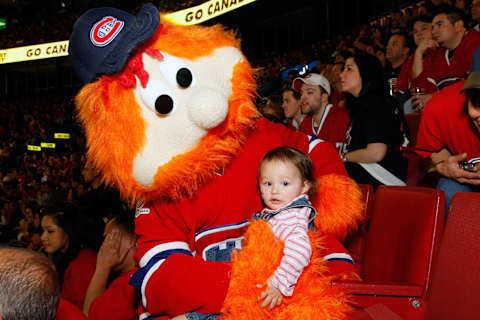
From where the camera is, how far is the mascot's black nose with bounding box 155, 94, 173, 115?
1.27m

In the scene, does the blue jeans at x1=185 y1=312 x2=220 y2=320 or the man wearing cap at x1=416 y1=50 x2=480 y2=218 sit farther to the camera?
the man wearing cap at x1=416 y1=50 x2=480 y2=218

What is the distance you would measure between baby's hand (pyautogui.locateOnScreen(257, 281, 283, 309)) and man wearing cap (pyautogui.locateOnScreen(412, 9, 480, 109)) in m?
2.45

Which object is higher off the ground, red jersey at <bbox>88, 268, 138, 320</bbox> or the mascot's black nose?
the mascot's black nose

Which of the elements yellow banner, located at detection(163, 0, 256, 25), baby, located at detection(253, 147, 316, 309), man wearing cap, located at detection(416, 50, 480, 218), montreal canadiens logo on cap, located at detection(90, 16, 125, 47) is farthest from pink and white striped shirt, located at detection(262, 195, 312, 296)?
yellow banner, located at detection(163, 0, 256, 25)

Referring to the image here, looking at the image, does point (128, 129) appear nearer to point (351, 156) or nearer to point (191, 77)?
point (191, 77)

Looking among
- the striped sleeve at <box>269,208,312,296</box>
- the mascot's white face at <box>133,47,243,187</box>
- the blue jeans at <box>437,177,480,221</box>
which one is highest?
the mascot's white face at <box>133,47,243,187</box>

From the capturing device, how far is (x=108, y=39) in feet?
4.25

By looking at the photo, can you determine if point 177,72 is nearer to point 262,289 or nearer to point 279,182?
point 279,182

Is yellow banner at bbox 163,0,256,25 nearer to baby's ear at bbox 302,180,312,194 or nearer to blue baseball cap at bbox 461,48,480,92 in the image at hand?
blue baseball cap at bbox 461,48,480,92

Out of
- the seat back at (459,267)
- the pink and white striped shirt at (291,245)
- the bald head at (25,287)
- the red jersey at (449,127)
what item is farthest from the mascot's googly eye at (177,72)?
the red jersey at (449,127)

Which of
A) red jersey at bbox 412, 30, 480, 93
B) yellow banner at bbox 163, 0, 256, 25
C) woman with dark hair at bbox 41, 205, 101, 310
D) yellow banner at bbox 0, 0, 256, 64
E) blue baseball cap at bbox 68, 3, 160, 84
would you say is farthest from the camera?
yellow banner at bbox 0, 0, 256, 64

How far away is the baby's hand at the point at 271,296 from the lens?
1.17m

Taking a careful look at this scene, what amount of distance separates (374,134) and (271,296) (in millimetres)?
1679

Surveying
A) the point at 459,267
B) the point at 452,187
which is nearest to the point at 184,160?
the point at 459,267
